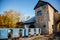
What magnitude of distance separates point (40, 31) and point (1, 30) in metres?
2.03

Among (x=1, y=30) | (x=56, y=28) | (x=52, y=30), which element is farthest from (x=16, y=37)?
(x=56, y=28)

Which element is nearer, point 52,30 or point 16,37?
point 16,37

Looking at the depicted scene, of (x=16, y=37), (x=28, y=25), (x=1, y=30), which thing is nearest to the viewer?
(x=1, y=30)

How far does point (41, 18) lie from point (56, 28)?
0.73 meters

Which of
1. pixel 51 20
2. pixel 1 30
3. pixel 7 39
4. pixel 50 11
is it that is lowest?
pixel 7 39

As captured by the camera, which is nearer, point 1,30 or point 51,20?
point 1,30

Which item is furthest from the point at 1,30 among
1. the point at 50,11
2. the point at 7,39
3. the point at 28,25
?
the point at 28,25

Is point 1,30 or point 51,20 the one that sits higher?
point 51,20

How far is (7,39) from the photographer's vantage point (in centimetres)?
330

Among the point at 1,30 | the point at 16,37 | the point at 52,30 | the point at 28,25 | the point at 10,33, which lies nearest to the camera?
the point at 1,30

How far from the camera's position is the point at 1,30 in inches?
123

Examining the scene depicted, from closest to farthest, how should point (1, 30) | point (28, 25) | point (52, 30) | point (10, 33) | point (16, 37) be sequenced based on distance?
point (1, 30), point (10, 33), point (16, 37), point (52, 30), point (28, 25)

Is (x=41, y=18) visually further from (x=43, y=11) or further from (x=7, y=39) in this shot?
(x=7, y=39)

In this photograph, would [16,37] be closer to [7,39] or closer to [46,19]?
[7,39]
